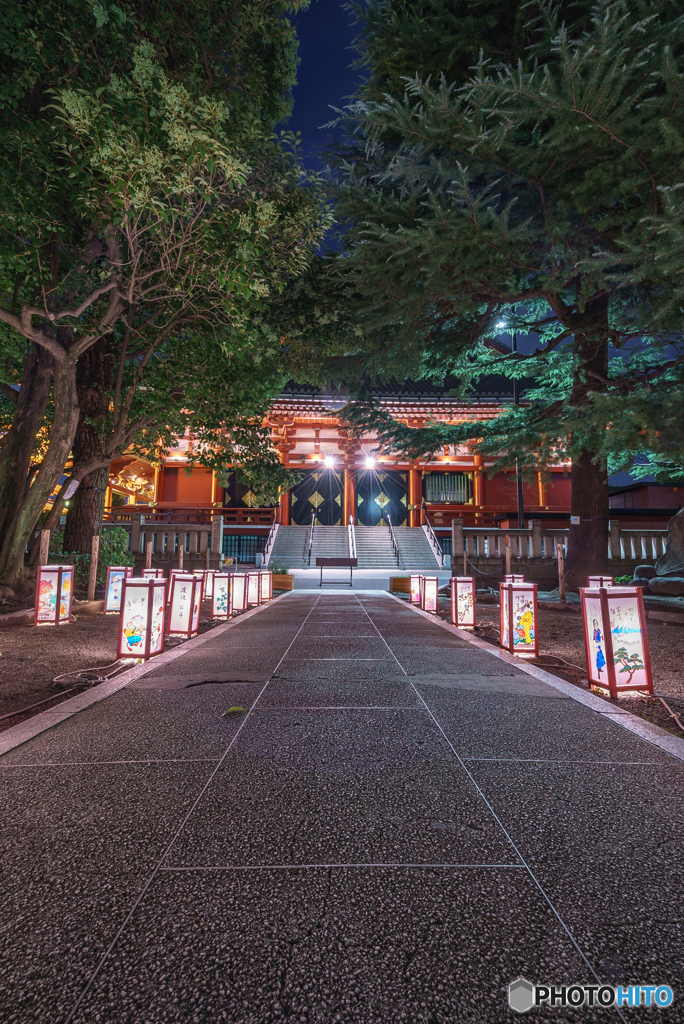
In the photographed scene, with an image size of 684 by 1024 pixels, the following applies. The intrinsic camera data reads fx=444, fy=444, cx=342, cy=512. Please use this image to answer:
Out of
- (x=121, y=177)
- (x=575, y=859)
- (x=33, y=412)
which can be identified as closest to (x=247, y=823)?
(x=575, y=859)

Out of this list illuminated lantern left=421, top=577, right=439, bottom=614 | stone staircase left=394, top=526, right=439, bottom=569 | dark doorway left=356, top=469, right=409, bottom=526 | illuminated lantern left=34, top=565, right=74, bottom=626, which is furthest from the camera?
dark doorway left=356, top=469, right=409, bottom=526

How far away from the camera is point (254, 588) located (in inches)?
390

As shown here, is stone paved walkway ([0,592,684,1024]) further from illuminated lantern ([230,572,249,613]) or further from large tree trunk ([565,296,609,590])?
large tree trunk ([565,296,609,590])

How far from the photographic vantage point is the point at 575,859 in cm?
157

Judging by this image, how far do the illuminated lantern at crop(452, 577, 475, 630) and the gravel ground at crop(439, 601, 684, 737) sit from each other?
27cm

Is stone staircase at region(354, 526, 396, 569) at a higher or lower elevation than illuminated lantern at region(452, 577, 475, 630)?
higher

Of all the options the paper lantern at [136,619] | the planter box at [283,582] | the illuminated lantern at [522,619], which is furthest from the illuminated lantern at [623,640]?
the planter box at [283,582]

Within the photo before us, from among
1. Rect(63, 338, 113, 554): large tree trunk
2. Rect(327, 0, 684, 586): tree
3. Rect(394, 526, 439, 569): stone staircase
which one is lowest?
Rect(394, 526, 439, 569): stone staircase

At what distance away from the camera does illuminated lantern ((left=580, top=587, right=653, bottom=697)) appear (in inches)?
136

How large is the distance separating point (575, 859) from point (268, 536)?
19114 millimetres

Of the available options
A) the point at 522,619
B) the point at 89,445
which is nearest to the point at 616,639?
the point at 522,619

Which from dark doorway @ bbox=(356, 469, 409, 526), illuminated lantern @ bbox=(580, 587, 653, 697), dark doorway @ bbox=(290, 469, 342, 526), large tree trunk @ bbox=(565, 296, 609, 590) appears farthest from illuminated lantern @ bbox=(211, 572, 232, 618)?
dark doorway @ bbox=(356, 469, 409, 526)

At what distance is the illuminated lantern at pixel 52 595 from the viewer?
6.63 meters

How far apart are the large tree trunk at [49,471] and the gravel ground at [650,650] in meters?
7.39
